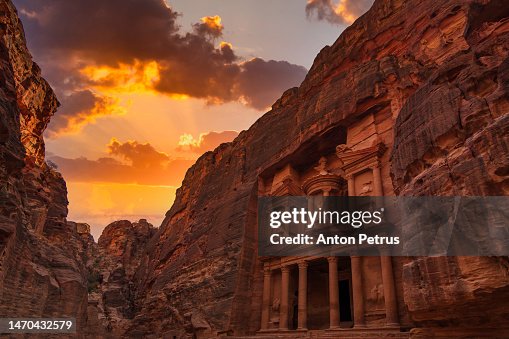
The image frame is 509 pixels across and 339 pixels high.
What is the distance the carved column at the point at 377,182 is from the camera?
60.7ft

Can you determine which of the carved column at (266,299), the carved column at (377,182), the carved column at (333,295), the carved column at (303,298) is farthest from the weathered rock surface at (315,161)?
the carved column at (333,295)

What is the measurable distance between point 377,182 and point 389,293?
5.81m

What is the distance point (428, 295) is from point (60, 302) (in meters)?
16.3

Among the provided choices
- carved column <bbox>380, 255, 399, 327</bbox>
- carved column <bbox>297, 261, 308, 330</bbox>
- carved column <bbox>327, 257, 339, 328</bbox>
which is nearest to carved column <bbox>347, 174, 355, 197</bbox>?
carved column <bbox>327, 257, 339, 328</bbox>

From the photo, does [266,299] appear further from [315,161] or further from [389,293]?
[315,161]

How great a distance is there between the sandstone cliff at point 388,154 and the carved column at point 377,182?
319 millimetres

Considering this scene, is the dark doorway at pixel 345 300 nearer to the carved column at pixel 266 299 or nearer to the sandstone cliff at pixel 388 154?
the carved column at pixel 266 299

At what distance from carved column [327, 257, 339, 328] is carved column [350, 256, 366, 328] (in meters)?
1.34

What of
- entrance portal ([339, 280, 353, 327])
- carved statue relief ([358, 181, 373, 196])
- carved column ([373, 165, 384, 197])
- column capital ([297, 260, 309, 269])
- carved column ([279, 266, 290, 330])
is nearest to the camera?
carved column ([373, 165, 384, 197])

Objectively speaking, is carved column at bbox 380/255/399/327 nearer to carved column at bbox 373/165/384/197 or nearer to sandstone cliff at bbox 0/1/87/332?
carved column at bbox 373/165/384/197

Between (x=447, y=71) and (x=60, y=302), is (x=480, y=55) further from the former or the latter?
(x=60, y=302)

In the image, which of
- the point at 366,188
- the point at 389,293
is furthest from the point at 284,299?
the point at 366,188

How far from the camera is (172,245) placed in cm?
3469

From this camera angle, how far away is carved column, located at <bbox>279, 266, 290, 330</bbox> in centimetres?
2009
